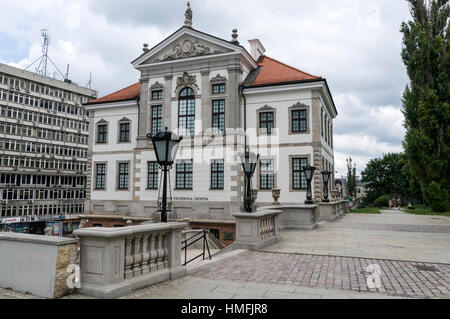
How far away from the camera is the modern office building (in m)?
50.2

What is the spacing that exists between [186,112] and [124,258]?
2260cm

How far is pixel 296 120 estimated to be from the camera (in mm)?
25469

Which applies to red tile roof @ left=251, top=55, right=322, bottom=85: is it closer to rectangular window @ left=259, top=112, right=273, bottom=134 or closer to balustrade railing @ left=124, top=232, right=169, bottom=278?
rectangular window @ left=259, top=112, right=273, bottom=134

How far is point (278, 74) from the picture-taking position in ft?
90.0

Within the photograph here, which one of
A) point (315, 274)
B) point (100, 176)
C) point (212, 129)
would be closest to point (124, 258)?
point (315, 274)

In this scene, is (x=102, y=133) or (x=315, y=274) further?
(x=102, y=133)

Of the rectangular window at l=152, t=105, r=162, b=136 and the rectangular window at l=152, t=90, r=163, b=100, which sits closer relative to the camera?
the rectangular window at l=152, t=105, r=162, b=136

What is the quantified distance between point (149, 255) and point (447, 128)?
34.2 m

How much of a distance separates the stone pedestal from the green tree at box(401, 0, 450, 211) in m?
20.0

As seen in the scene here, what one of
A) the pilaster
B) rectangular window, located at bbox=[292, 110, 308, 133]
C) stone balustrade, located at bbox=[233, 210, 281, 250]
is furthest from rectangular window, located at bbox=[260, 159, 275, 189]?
stone balustrade, located at bbox=[233, 210, 281, 250]

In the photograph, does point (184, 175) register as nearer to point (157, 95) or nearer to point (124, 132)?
point (157, 95)

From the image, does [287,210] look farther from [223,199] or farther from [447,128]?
[447,128]

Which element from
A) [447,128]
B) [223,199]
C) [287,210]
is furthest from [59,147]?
[447,128]

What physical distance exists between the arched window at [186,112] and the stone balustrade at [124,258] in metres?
20.8
